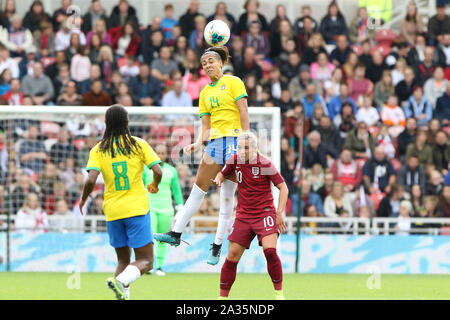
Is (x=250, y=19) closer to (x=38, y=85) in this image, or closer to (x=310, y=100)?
(x=310, y=100)

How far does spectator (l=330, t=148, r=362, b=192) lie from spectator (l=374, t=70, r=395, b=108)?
213cm

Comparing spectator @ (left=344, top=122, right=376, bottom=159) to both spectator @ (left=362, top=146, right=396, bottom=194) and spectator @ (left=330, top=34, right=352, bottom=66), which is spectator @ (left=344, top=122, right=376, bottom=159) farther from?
spectator @ (left=330, top=34, right=352, bottom=66)

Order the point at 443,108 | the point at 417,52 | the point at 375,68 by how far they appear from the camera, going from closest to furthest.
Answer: the point at 443,108, the point at 375,68, the point at 417,52

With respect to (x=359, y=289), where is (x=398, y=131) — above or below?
above

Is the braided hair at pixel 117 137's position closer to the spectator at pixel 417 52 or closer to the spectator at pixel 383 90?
the spectator at pixel 383 90

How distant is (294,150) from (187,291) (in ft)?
21.6

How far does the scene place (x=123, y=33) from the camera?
64.3ft

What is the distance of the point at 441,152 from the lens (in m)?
18.5

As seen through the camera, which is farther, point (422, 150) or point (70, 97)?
point (422, 150)

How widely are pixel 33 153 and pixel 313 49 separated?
22.4ft

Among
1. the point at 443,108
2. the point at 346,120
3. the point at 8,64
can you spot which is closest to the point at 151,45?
the point at 8,64

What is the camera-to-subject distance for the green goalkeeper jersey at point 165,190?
48.5ft

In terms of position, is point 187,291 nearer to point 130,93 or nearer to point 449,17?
point 130,93
